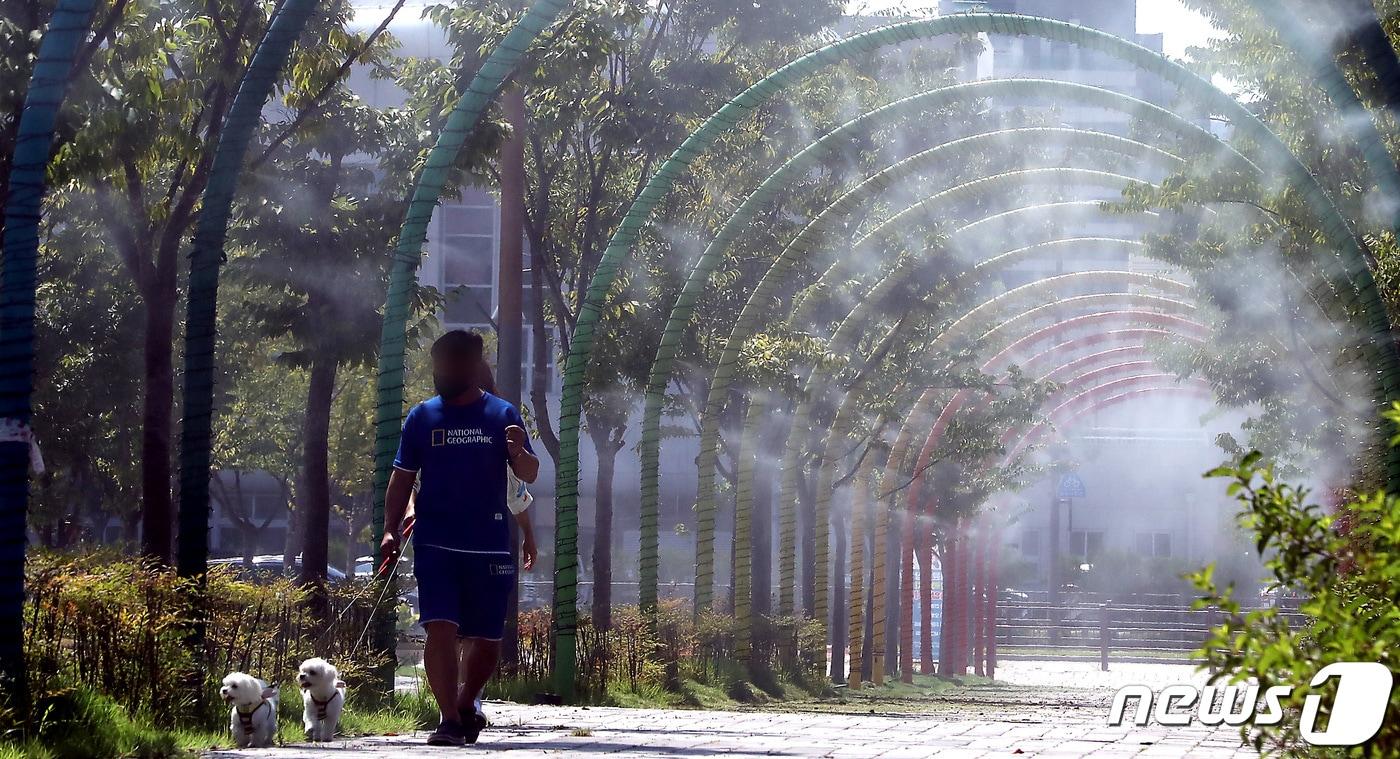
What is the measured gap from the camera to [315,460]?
1037 inches

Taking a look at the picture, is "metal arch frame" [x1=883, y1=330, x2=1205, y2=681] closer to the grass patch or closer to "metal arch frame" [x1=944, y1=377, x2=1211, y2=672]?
"metal arch frame" [x1=944, y1=377, x2=1211, y2=672]

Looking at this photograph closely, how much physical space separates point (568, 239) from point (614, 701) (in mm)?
7646

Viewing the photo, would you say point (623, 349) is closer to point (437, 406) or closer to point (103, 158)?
point (103, 158)

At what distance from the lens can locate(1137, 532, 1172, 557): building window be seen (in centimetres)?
9288

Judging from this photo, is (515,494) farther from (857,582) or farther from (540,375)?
(857,582)

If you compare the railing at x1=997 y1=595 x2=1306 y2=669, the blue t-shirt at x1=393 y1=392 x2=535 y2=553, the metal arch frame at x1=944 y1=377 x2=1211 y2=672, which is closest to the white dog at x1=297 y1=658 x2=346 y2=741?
the blue t-shirt at x1=393 y1=392 x2=535 y2=553

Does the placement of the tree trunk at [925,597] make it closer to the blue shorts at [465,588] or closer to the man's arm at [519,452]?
the blue shorts at [465,588]

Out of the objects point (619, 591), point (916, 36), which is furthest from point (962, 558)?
point (916, 36)

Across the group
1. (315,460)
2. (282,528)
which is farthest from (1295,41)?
(282,528)

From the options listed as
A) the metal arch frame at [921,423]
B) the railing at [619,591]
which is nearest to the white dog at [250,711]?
the metal arch frame at [921,423]

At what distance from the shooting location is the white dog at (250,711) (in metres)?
8.59

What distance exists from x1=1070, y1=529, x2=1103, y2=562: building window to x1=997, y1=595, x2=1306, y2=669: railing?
2840 centimetres

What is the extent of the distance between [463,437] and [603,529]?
17.2m

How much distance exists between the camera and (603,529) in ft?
83.4
